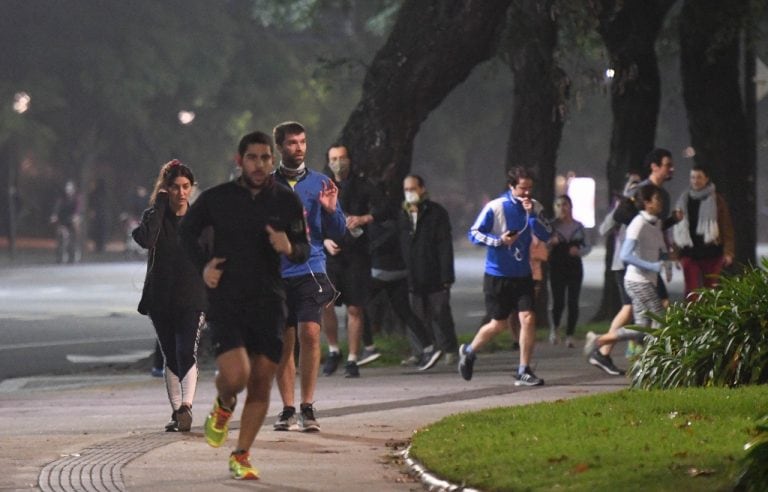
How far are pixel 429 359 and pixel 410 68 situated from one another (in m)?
4.09

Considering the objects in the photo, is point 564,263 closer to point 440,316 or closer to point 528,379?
point 440,316

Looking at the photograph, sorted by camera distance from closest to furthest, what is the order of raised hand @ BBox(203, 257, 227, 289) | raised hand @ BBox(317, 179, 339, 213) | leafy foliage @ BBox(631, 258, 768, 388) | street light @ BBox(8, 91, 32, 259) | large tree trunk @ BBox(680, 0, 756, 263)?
raised hand @ BBox(203, 257, 227, 289) → raised hand @ BBox(317, 179, 339, 213) → leafy foliage @ BBox(631, 258, 768, 388) → large tree trunk @ BBox(680, 0, 756, 263) → street light @ BBox(8, 91, 32, 259)

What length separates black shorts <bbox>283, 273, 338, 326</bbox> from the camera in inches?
495

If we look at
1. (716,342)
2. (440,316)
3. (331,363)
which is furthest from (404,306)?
(716,342)

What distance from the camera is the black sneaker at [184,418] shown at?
12664 millimetres

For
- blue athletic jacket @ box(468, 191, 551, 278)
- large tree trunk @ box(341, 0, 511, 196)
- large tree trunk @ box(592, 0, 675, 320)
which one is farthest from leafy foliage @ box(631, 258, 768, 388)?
→ large tree trunk @ box(592, 0, 675, 320)

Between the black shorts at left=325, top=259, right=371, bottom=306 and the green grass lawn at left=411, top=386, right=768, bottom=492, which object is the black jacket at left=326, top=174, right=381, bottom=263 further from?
the green grass lawn at left=411, top=386, right=768, bottom=492

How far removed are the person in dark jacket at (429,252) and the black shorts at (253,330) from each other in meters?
8.27

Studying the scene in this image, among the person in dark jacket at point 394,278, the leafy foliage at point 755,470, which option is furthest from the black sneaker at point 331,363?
the leafy foliage at point 755,470

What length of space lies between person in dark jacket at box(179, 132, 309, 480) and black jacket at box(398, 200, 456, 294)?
27.2 feet

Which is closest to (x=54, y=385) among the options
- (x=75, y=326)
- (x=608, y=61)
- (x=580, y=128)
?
(x=75, y=326)

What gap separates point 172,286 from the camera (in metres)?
13.0

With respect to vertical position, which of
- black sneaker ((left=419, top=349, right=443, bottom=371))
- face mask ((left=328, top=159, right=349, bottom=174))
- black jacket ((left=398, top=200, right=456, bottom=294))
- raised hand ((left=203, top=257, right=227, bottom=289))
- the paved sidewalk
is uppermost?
face mask ((left=328, top=159, right=349, bottom=174))

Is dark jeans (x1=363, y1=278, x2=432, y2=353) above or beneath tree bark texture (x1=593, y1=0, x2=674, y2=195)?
beneath
